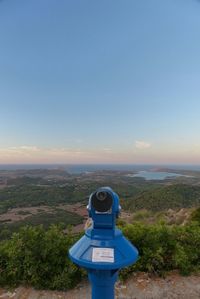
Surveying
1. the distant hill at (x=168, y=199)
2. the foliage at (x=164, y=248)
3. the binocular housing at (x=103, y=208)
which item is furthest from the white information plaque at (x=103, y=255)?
the distant hill at (x=168, y=199)

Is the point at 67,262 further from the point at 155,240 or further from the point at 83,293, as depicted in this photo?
the point at 155,240

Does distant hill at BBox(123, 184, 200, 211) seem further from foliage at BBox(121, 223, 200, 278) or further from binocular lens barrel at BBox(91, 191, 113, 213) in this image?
binocular lens barrel at BBox(91, 191, 113, 213)

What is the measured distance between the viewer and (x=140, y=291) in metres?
3.09

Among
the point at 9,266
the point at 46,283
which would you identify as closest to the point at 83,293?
the point at 46,283

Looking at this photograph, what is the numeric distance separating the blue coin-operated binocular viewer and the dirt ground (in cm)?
165

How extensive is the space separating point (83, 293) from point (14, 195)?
44720mm

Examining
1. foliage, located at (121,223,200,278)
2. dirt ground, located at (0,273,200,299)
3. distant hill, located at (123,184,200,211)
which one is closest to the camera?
dirt ground, located at (0,273,200,299)

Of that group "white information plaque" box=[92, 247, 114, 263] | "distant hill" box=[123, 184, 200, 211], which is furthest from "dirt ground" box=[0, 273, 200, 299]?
"distant hill" box=[123, 184, 200, 211]

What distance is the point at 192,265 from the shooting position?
11.8 ft

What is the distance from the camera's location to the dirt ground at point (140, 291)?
297 cm

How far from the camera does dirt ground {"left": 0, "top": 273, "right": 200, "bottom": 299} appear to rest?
2973 millimetres

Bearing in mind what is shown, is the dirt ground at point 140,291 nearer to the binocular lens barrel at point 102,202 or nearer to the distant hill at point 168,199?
the binocular lens barrel at point 102,202

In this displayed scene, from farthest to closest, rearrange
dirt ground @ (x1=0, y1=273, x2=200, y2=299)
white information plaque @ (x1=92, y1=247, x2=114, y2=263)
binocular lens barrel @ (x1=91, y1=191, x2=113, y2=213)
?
dirt ground @ (x1=0, y1=273, x2=200, y2=299) < binocular lens barrel @ (x1=91, y1=191, x2=113, y2=213) < white information plaque @ (x1=92, y1=247, x2=114, y2=263)

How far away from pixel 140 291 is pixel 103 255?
201 centimetres
